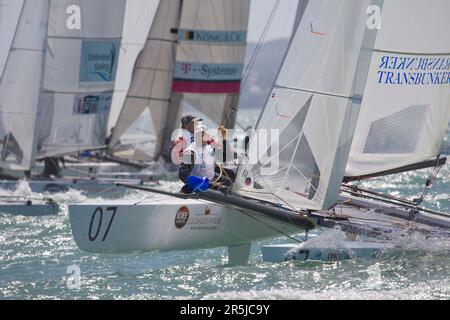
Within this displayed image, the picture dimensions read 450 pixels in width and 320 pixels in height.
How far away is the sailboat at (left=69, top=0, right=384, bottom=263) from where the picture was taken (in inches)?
386

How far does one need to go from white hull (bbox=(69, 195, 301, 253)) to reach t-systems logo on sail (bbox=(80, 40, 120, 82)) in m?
7.91

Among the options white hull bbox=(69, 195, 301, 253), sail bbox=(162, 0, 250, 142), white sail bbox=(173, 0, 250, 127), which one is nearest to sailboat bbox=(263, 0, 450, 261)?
white hull bbox=(69, 195, 301, 253)

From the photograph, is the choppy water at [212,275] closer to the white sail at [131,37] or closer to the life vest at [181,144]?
the life vest at [181,144]

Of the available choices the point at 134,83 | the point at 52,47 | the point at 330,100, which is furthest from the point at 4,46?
the point at 330,100

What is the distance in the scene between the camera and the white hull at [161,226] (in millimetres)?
9680

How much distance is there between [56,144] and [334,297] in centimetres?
992

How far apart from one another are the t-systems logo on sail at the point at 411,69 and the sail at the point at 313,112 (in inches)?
33.2

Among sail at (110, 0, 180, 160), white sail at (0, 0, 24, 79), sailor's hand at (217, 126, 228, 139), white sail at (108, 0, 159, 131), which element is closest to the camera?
sailor's hand at (217, 126, 228, 139)

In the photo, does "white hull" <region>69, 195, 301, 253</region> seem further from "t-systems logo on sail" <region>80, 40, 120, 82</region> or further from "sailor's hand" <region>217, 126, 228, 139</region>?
"t-systems logo on sail" <region>80, 40, 120, 82</region>

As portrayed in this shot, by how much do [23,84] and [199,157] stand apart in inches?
273

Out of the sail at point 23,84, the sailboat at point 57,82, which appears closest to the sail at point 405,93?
the sailboat at point 57,82

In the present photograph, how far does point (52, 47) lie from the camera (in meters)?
17.2
